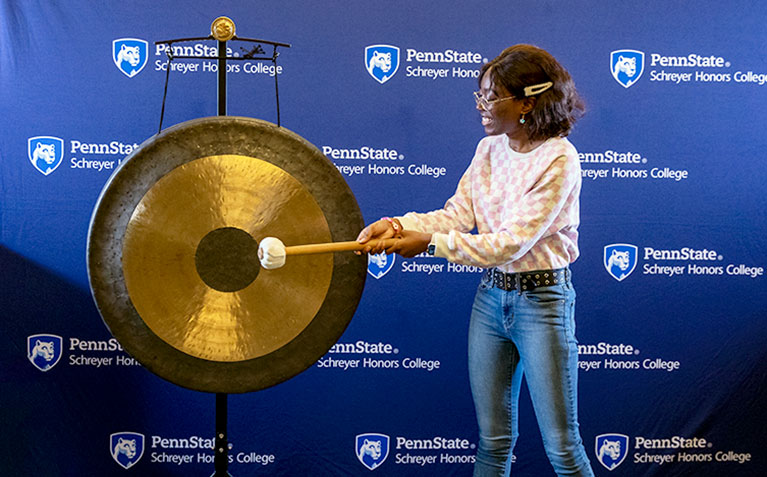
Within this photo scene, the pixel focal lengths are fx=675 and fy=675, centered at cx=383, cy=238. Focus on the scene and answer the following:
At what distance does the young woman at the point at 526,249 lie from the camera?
169 cm

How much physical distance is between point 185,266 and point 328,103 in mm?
1107

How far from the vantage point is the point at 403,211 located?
2.65m

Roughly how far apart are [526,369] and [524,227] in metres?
0.39

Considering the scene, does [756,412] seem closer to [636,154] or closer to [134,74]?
[636,154]

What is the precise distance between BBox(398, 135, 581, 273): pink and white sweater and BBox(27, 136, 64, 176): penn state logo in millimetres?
1439

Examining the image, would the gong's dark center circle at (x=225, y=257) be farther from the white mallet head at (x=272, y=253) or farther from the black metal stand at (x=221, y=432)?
the black metal stand at (x=221, y=432)

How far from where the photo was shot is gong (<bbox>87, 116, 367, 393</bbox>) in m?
1.67

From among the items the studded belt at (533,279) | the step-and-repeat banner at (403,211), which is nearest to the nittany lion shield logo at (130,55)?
the step-and-repeat banner at (403,211)

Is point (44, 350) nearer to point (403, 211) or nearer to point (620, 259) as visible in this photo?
point (403, 211)

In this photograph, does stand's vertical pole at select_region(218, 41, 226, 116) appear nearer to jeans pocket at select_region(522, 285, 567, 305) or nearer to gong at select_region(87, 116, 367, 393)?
gong at select_region(87, 116, 367, 393)

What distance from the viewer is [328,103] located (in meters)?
2.60

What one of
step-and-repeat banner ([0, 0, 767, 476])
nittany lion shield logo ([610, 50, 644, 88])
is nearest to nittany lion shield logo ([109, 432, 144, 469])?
step-and-repeat banner ([0, 0, 767, 476])

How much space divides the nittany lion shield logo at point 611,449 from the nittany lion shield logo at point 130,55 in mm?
2317

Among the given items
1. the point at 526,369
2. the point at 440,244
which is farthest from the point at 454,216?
the point at 526,369
